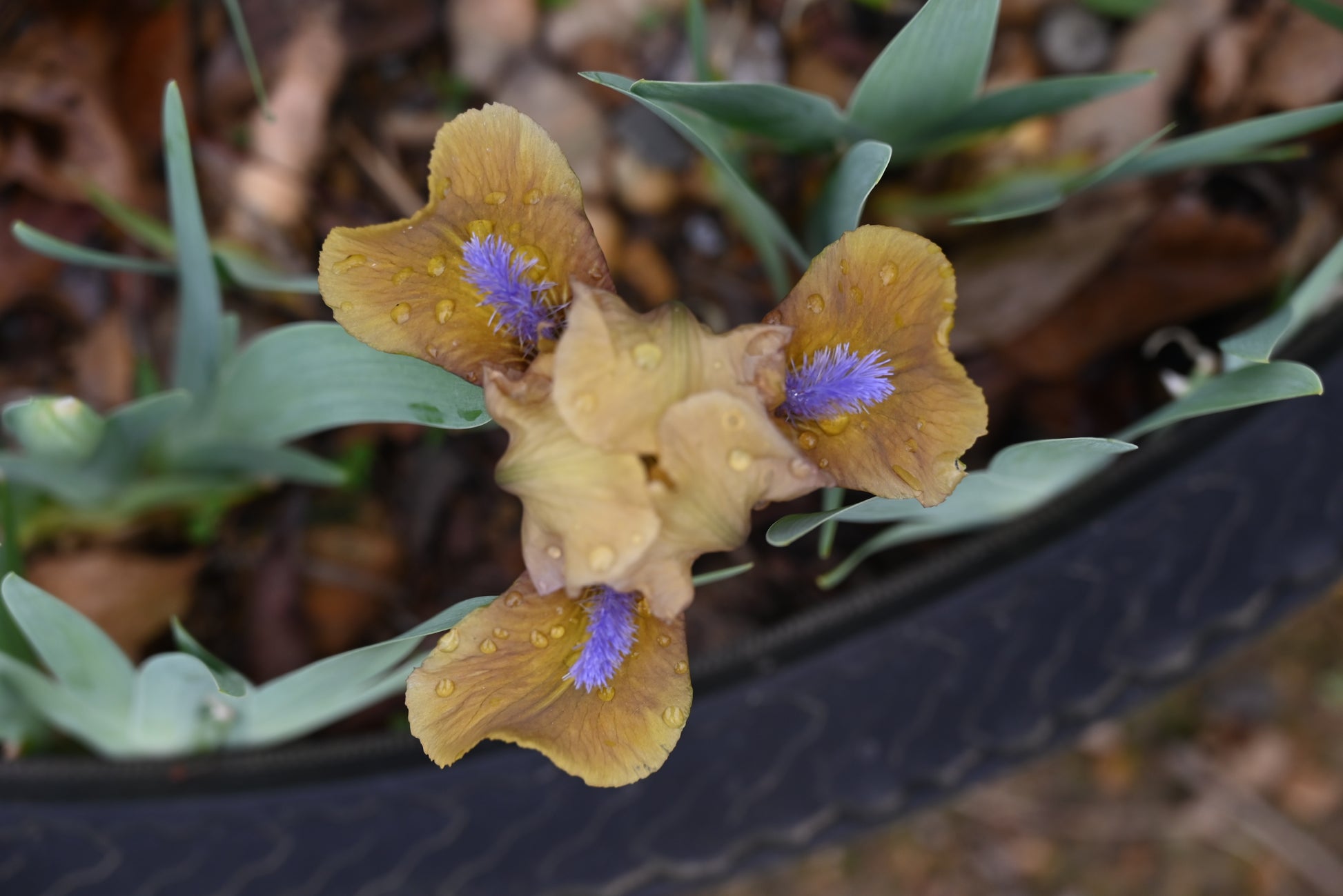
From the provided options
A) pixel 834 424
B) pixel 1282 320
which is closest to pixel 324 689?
pixel 834 424

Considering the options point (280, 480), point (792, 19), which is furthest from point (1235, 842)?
point (280, 480)

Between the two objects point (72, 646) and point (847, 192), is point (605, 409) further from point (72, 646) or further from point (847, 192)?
point (72, 646)

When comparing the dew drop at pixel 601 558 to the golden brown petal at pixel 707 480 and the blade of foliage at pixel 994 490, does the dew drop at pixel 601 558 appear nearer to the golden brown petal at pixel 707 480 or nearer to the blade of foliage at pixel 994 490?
the golden brown petal at pixel 707 480

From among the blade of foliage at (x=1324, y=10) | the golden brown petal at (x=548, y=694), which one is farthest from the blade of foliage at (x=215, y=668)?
the blade of foliage at (x=1324, y=10)

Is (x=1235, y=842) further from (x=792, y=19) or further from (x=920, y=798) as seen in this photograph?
(x=792, y=19)

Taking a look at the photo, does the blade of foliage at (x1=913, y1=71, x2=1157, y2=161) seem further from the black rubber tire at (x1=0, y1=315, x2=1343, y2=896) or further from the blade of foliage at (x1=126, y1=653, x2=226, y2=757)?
the blade of foliage at (x1=126, y1=653, x2=226, y2=757)

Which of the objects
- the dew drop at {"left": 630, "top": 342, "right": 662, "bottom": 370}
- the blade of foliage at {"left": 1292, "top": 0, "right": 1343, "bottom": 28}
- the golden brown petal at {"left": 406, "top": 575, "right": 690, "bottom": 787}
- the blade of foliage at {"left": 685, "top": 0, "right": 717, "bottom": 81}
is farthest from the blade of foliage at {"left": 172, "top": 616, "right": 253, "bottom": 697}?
the blade of foliage at {"left": 1292, "top": 0, "right": 1343, "bottom": 28}

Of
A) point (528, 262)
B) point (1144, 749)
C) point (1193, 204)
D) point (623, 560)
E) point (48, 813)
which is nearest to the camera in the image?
point (623, 560)
